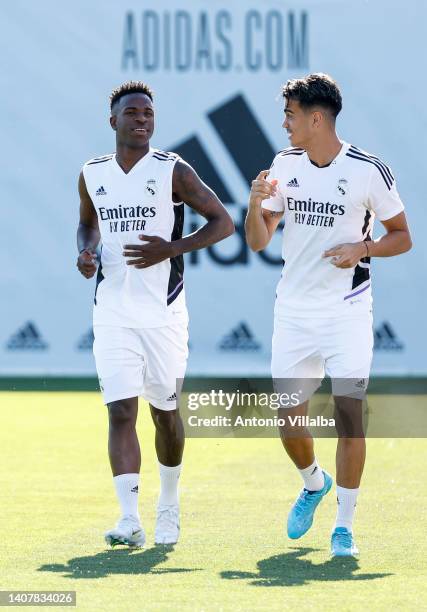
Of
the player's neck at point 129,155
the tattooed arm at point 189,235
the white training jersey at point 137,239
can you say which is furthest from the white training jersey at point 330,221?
the player's neck at point 129,155

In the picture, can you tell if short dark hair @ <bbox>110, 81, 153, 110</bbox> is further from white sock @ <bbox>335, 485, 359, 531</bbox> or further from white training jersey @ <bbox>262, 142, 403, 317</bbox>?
white sock @ <bbox>335, 485, 359, 531</bbox>

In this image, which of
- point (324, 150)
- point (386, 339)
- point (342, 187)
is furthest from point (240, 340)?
point (342, 187)

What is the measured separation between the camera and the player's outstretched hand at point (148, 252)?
665 cm

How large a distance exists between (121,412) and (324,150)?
1544mm

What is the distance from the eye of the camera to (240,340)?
14945 mm

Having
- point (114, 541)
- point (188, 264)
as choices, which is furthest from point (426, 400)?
point (114, 541)

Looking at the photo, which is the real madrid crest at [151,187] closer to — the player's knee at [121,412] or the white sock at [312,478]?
the player's knee at [121,412]

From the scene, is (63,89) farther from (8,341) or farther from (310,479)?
(310,479)

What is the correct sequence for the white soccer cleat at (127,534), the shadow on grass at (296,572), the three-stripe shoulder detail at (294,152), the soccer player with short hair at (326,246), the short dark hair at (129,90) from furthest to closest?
the short dark hair at (129,90)
the three-stripe shoulder detail at (294,152)
the soccer player with short hair at (326,246)
the white soccer cleat at (127,534)
the shadow on grass at (296,572)

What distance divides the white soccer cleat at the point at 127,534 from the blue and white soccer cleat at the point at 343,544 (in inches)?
34.6

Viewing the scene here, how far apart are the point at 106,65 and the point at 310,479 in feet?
29.4

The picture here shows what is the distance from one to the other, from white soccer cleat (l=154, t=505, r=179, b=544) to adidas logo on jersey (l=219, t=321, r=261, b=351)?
8200 mm

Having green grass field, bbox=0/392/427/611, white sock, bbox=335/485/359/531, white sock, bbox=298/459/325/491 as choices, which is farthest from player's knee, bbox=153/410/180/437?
white sock, bbox=335/485/359/531

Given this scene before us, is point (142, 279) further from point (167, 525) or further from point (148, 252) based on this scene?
point (167, 525)
